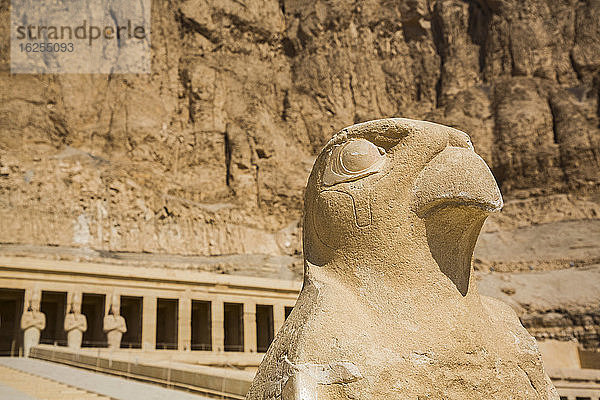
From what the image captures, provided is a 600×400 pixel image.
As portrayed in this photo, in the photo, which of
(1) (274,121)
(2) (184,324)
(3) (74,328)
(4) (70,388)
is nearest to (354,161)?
(4) (70,388)

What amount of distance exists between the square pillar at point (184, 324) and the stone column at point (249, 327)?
74.1 inches

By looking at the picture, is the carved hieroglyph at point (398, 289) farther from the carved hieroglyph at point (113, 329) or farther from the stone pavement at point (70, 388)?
the carved hieroglyph at point (113, 329)

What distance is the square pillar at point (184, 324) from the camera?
20.3 metres

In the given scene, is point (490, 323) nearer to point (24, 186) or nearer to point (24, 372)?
point (24, 372)

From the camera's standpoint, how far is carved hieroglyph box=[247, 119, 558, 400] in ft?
10.4

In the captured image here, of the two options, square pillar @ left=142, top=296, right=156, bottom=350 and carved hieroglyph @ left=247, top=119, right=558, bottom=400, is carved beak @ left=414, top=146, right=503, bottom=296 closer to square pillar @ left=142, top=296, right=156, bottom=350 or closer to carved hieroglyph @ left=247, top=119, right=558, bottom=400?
carved hieroglyph @ left=247, top=119, right=558, bottom=400

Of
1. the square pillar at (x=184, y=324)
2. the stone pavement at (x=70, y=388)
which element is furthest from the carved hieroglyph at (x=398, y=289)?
the square pillar at (x=184, y=324)

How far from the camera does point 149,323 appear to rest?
20.1 meters

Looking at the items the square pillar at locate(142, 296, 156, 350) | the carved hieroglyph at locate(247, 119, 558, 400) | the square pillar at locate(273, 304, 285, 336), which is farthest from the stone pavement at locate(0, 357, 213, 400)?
the square pillar at locate(273, 304, 285, 336)

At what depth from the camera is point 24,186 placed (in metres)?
39.9

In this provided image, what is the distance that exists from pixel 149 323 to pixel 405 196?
17.8 meters

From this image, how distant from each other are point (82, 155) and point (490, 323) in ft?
141

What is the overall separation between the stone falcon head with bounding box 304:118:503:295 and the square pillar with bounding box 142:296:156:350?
671 inches

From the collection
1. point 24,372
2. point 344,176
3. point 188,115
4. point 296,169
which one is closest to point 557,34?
point 296,169
